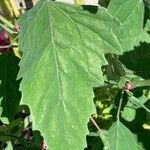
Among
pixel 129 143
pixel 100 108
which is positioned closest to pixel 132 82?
pixel 129 143

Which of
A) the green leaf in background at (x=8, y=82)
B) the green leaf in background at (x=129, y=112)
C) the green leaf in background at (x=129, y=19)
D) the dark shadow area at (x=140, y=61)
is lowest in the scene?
the green leaf in background at (x=129, y=112)

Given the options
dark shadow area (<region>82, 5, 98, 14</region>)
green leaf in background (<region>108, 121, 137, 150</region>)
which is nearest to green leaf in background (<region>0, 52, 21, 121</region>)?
green leaf in background (<region>108, 121, 137, 150</region>)

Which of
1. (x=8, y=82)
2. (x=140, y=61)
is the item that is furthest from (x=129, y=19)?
(x=8, y=82)

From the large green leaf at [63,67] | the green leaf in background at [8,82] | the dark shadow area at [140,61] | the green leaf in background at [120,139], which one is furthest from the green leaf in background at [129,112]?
the large green leaf at [63,67]

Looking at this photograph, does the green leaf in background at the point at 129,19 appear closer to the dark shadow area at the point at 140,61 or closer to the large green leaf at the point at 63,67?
the dark shadow area at the point at 140,61

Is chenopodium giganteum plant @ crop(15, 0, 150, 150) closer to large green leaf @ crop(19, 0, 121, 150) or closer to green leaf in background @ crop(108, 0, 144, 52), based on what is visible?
large green leaf @ crop(19, 0, 121, 150)

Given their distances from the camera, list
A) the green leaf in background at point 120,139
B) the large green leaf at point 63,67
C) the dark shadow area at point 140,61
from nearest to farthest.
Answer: the large green leaf at point 63,67 → the green leaf in background at point 120,139 → the dark shadow area at point 140,61

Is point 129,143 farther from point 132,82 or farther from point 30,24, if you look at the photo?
point 30,24

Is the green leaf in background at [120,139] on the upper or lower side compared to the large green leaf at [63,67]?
lower
